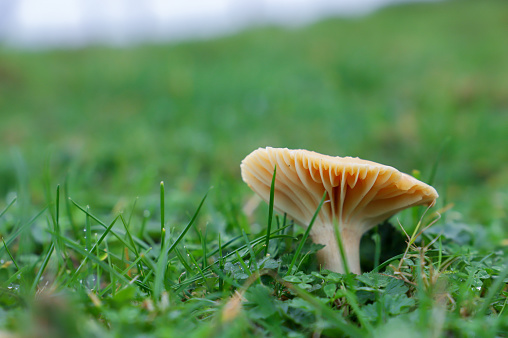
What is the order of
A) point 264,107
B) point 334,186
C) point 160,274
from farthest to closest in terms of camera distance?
1. point 264,107
2. point 334,186
3. point 160,274

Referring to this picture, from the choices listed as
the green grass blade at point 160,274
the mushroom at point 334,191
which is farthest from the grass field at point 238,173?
the mushroom at point 334,191

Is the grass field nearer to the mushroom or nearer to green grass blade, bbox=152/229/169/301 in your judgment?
green grass blade, bbox=152/229/169/301

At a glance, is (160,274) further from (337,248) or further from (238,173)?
(238,173)

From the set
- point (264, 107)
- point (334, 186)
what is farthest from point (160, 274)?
point (264, 107)

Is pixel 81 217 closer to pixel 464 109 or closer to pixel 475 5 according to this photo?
pixel 464 109

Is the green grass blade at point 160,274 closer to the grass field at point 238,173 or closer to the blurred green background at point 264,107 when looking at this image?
the grass field at point 238,173

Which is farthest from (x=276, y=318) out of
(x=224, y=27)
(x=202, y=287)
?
(x=224, y=27)
